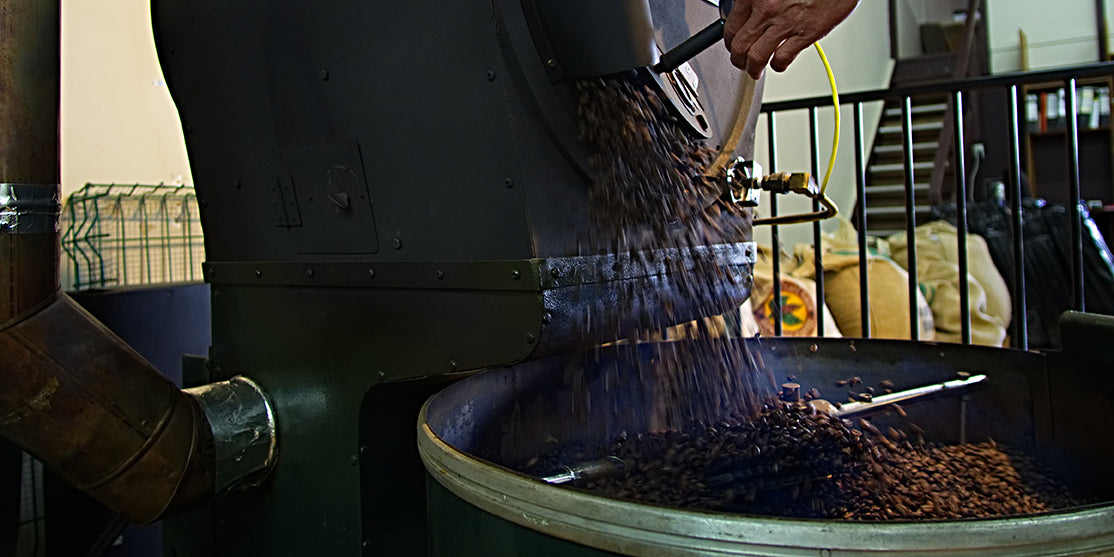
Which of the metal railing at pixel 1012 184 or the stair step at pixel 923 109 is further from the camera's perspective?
the stair step at pixel 923 109

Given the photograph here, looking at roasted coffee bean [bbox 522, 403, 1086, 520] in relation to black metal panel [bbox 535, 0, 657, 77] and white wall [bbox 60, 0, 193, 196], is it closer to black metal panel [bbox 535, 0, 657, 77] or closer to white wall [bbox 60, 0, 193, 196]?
black metal panel [bbox 535, 0, 657, 77]

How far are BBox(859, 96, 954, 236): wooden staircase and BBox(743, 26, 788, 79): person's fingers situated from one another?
5.51 meters

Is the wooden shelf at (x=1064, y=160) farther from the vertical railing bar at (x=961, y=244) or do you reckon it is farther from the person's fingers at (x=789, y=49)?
the person's fingers at (x=789, y=49)

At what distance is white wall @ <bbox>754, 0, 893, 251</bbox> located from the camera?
14.7ft

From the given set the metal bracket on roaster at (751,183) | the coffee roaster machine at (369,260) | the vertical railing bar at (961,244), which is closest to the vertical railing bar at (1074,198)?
the vertical railing bar at (961,244)

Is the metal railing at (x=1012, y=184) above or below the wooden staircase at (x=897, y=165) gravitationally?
below

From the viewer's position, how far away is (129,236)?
2016 mm

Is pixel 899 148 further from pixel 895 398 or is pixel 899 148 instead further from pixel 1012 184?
pixel 895 398

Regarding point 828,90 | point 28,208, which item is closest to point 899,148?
point 828,90

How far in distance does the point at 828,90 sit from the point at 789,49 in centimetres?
478

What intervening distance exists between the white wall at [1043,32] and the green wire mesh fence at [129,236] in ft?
23.3

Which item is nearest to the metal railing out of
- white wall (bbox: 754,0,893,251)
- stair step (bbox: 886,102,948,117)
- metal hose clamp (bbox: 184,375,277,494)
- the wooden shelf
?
metal hose clamp (bbox: 184,375,277,494)

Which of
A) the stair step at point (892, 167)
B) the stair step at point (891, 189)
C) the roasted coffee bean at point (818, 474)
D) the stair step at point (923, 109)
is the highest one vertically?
the stair step at point (923, 109)

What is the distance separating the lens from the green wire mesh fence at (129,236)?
6.22 ft
